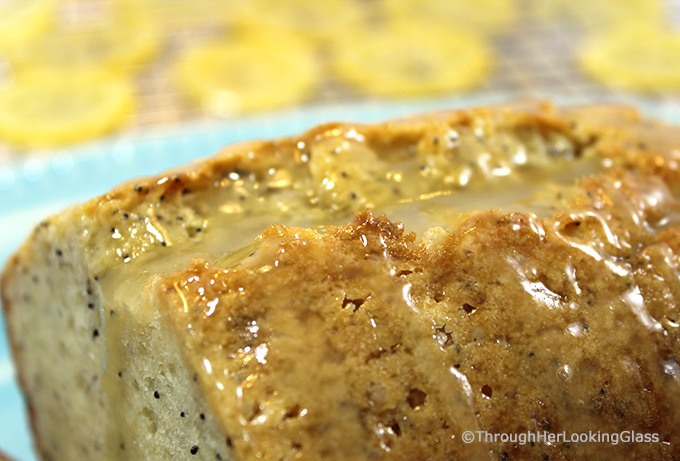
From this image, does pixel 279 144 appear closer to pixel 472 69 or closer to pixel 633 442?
pixel 633 442

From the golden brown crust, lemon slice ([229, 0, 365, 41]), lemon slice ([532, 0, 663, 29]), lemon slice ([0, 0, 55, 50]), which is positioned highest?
the golden brown crust

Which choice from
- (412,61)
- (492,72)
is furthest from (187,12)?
(492,72)

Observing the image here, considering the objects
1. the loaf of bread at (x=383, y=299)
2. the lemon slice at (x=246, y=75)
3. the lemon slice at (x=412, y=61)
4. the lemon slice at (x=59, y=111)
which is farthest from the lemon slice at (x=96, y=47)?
the loaf of bread at (x=383, y=299)

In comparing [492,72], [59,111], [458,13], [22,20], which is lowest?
[492,72]

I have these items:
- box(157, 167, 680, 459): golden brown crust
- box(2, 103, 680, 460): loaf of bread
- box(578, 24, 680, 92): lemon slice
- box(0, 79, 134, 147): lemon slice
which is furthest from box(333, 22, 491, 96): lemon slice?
box(157, 167, 680, 459): golden brown crust

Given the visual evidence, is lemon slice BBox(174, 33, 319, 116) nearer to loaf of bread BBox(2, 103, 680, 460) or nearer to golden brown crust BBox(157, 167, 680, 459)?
loaf of bread BBox(2, 103, 680, 460)

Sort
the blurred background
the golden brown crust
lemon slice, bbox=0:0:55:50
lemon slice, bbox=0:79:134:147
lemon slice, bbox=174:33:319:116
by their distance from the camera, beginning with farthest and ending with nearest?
lemon slice, bbox=0:0:55:50
lemon slice, bbox=174:33:319:116
the blurred background
lemon slice, bbox=0:79:134:147
the golden brown crust

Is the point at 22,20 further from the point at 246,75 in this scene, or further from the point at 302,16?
the point at 302,16
